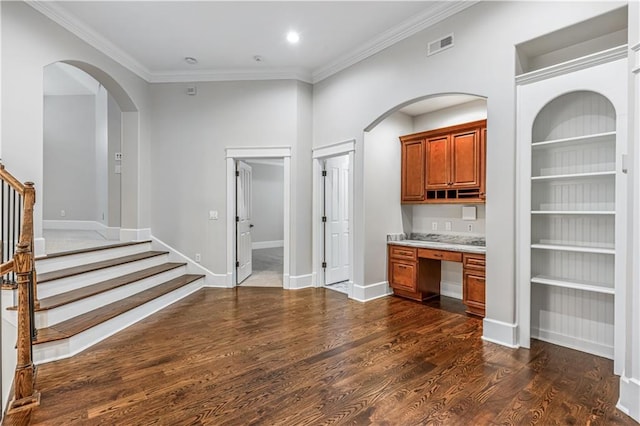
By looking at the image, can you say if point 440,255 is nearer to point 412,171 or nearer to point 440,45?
point 412,171

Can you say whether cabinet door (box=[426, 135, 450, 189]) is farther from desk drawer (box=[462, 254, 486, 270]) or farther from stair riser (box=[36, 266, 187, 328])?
stair riser (box=[36, 266, 187, 328])

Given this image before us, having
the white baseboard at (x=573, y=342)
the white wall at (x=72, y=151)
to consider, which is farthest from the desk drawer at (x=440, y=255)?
the white wall at (x=72, y=151)

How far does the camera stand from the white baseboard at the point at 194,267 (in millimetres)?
5441

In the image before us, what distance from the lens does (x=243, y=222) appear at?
5816mm

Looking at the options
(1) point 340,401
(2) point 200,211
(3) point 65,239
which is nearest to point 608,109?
(1) point 340,401

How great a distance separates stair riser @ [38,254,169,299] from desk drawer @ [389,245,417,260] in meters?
3.64

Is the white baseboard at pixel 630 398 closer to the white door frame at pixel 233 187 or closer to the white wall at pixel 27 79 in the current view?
the white door frame at pixel 233 187

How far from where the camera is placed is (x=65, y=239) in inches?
213

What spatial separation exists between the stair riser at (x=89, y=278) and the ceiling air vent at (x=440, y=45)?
4.71m

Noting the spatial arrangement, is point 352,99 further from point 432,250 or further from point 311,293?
point 311,293

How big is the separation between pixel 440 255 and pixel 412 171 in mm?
1427

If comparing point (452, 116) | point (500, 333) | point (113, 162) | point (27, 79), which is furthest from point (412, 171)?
point (113, 162)

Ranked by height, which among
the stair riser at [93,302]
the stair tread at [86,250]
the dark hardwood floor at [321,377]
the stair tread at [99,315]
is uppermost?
the stair tread at [86,250]

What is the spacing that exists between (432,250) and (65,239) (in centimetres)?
576
